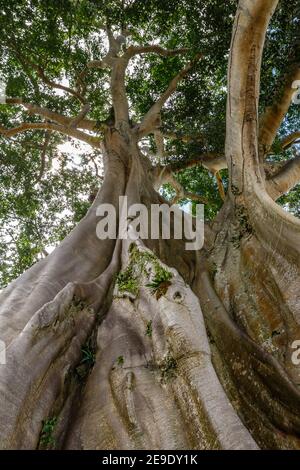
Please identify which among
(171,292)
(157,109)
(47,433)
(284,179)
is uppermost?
(157,109)

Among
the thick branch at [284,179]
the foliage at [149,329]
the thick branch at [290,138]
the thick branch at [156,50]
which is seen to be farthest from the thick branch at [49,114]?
the foliage at [149,329]

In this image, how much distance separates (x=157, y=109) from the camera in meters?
7.43

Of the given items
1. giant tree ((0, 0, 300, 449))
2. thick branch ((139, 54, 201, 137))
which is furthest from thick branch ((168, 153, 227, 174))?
thick branch ((139, 54, 201, 137))

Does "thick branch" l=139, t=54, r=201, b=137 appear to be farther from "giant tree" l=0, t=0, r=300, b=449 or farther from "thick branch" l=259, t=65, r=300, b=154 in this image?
"thick branch" l=259, t=65, r=300, b=154

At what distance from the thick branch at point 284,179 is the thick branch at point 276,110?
46cm

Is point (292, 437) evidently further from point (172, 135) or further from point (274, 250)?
point (172, 135)

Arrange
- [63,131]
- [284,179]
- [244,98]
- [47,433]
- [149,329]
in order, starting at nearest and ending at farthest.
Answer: [47,433] < [149,329] < [244,98] < [284,179] < [63,131]

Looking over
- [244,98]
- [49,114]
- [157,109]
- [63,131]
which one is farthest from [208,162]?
[244,98]

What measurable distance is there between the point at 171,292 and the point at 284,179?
394 cm

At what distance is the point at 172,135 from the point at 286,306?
200 inches

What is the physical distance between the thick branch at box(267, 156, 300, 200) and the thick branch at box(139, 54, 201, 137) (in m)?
2.56

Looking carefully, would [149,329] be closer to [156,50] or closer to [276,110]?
[276,110]

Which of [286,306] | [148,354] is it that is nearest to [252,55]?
[286,306]

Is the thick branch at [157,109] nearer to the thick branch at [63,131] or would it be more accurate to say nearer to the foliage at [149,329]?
the thick branch at [63,131]
